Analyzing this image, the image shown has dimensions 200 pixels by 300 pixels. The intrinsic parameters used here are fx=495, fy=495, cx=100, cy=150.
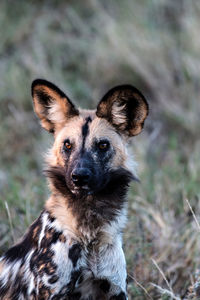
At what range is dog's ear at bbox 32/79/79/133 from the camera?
10.2 feet

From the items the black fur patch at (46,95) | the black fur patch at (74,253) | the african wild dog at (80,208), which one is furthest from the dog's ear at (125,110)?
the black fur patch at (74,253)

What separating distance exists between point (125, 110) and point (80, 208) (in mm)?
692

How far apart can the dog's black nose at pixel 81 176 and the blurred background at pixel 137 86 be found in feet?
3.13

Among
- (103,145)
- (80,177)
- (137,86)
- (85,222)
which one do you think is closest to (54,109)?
(103,145)

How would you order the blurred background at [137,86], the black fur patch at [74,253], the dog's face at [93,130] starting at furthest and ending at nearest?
1. the blurred background at [137,86]
2. the dog's face at [93,130]
3. the black fur patch at [74,253]

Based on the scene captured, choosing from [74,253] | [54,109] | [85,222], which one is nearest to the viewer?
[74,253]

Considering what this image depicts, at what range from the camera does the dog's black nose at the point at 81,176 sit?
2.79 m

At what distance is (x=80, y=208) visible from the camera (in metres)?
2.93

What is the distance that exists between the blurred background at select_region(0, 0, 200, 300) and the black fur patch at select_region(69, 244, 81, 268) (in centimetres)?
78

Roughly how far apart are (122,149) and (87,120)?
287 millimetres

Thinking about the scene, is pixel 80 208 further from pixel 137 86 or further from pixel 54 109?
pixel 137 86

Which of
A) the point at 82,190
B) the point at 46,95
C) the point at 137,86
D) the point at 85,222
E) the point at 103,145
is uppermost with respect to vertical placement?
the point at 46,95

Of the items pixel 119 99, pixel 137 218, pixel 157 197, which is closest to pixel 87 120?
pixel 119 99

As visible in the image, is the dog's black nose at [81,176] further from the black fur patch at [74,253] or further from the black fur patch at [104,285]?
the black fur patch at [104,285]
